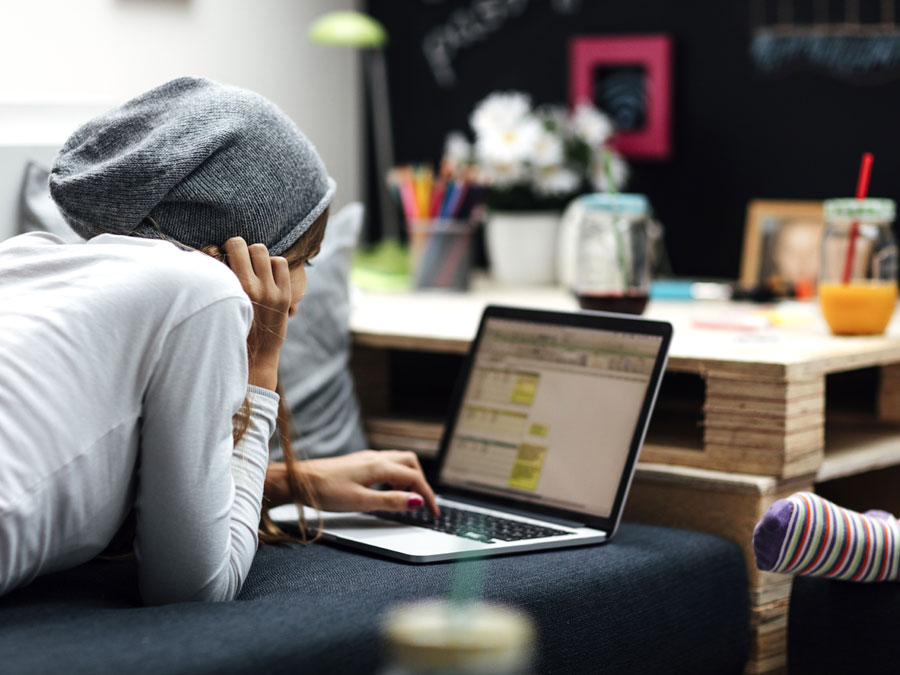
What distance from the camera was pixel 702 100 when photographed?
7.96 ft

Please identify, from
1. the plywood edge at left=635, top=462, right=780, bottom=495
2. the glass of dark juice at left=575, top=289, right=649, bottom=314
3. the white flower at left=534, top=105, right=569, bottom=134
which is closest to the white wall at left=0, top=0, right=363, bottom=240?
the white flower at left=534, top=105, right=569, bottom=134

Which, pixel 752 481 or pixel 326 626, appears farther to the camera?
pixel 752 481

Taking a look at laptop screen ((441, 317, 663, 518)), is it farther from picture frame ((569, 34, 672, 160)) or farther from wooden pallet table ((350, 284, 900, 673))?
picture frame ((569, 34, 672, 160))

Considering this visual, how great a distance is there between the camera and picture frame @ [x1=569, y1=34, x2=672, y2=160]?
244 cm

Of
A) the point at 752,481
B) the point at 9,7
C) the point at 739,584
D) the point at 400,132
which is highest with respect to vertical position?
the point at 9,7

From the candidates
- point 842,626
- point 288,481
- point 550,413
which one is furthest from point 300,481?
point 842,626

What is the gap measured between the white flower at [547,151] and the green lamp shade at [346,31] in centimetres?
43

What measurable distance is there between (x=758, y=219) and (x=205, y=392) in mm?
1525

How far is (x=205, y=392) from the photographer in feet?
3.31

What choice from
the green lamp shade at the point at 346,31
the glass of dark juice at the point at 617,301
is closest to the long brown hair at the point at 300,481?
the glass of dark juice at the point at 617,301

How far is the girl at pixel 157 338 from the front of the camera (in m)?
0.98

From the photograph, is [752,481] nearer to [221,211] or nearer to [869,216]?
[869,216]

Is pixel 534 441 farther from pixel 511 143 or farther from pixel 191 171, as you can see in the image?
pixel 511 143

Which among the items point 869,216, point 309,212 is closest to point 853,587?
point 869,216
